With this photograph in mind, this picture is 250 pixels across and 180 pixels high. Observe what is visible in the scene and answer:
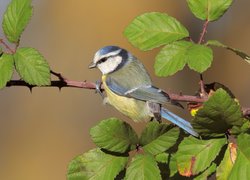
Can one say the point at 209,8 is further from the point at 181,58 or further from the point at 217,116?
the point at 217,116

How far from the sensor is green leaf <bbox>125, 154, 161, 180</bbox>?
1794mm

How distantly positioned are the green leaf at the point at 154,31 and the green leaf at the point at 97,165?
0.37 meters

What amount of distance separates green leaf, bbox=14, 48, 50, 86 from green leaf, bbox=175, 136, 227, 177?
43cm

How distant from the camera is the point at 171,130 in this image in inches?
71.8

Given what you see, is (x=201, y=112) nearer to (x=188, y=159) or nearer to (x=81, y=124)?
(x=188, y=159)

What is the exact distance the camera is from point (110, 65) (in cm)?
294

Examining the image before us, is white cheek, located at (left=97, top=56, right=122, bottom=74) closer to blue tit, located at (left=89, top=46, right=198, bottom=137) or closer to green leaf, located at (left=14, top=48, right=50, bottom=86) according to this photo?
blue tit, located at (left=89, top=46, right=198, bottom=137)

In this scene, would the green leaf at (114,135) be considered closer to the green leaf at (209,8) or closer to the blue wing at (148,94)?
the blue wing at (148,94)

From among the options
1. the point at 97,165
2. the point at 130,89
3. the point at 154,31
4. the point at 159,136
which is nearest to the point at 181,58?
the point at 154,31

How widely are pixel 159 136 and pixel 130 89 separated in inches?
33.1

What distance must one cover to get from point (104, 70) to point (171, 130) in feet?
3.80

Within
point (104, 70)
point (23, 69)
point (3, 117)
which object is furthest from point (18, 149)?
point (23, 69)

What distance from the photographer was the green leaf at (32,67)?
6.37ft

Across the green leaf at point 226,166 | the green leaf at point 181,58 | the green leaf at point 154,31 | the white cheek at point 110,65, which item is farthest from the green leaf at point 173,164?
the white cheek at point 110,65
